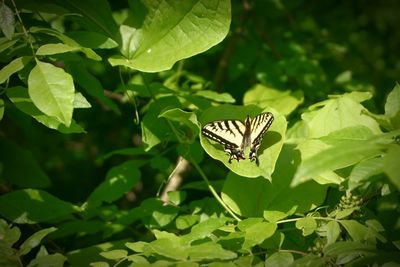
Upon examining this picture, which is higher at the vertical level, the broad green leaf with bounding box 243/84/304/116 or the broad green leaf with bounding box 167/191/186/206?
the broad green leaf with bounding box 243/84/304/116

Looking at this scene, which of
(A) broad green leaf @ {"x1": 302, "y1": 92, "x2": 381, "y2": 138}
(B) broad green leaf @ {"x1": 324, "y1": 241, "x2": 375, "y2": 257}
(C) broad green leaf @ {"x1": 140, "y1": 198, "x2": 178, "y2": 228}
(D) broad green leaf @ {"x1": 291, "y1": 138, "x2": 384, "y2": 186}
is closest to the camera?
(D) broad green leaf @ {"x1": 291, "y1": 138, "x2": 384, "y2": 186}

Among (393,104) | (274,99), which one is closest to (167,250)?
(393,104)

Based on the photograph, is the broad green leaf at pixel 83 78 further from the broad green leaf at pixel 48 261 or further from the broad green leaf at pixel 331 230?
the broad green leaf at pixel 331 230

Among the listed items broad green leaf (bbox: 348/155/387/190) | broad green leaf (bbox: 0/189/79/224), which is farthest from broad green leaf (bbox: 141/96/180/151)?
broad green leaf (bbox: 348/155/387/190)

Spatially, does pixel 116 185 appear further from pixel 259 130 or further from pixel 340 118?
pixel 340 118

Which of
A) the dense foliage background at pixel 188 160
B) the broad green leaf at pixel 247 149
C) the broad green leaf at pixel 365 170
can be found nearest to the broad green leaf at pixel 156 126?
the dense foliage background at pixel 188 160

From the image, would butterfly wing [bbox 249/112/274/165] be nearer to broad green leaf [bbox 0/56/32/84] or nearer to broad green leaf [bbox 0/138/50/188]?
broad green leaf [bbox 0/56/32/84]
